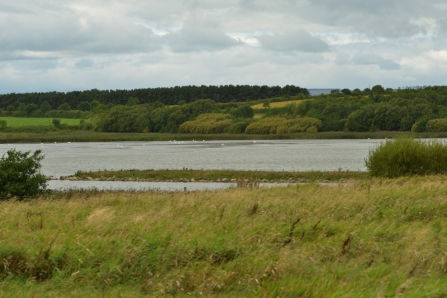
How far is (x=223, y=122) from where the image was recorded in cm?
14388

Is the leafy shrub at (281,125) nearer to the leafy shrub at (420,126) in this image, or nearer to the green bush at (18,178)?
the leafy shrub at (420,126)

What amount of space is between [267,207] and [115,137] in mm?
127280

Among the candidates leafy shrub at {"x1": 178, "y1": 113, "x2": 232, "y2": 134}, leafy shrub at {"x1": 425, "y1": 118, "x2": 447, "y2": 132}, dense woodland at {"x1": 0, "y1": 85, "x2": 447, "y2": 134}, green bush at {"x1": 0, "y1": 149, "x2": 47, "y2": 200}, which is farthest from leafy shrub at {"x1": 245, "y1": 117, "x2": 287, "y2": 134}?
green bush at {"x1": 0, "y1": 149, "x2": 47, "y2": 200}

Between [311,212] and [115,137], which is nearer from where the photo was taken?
[311,212]

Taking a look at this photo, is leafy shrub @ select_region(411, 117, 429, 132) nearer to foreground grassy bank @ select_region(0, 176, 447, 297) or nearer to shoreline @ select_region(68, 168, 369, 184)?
shoreline @ select_region(68, 168, 369, 184)

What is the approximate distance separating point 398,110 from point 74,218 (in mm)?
122396

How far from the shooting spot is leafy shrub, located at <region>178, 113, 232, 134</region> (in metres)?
143

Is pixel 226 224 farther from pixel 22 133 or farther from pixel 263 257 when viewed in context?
pixel 22 133

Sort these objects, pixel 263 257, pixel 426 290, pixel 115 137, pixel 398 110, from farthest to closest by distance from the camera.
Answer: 1. pixel 115 137
2. pixel 398 110
3. pixel 263 257
4. pixel 426 290

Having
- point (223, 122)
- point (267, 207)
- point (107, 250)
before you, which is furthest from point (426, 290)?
point (223, 122)

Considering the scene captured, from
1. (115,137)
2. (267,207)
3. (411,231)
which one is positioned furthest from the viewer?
(115,137)

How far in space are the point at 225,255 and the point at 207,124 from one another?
446 feet

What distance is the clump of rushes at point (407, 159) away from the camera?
3117 cm

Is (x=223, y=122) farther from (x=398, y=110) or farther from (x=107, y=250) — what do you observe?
(x=107, y=250)
